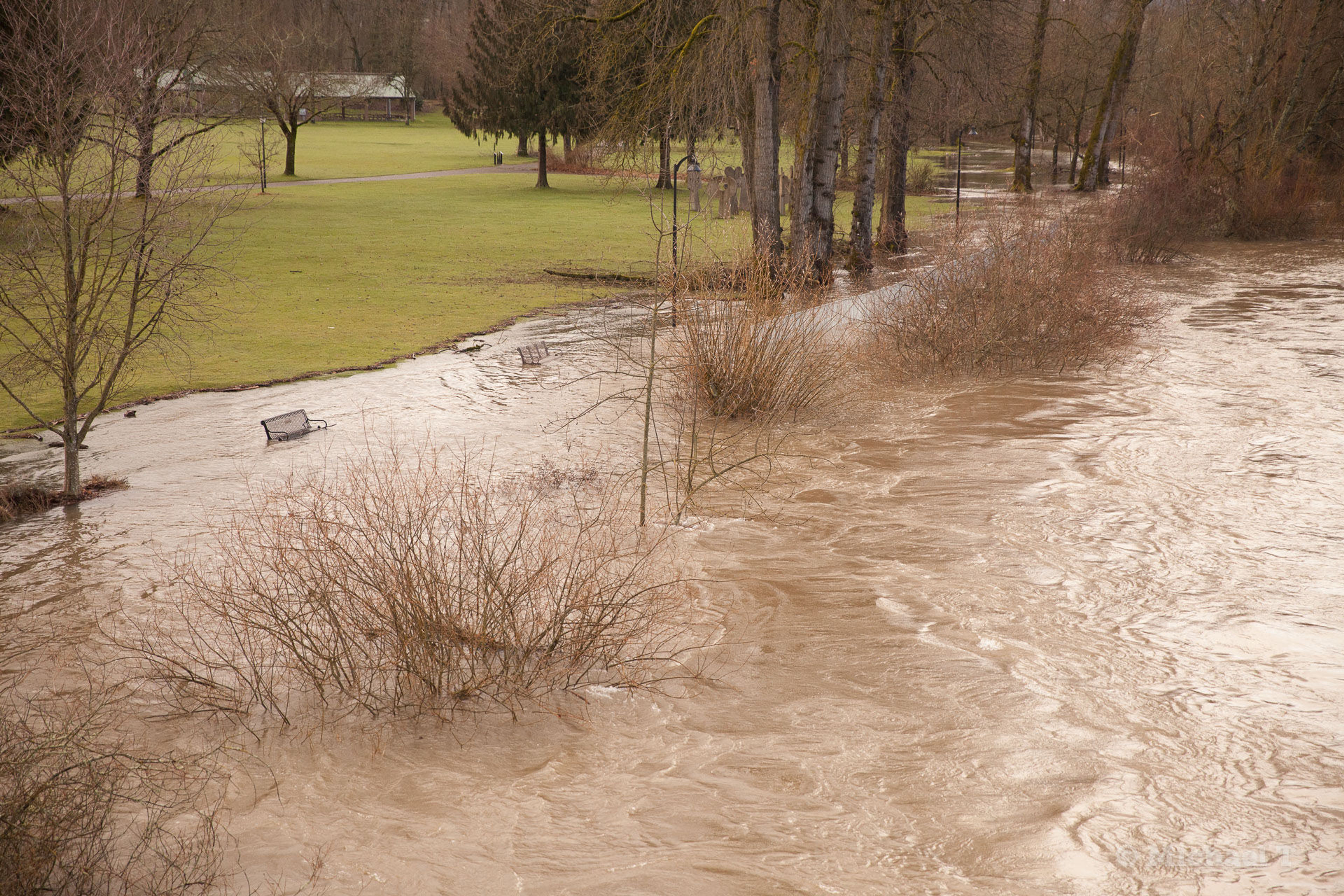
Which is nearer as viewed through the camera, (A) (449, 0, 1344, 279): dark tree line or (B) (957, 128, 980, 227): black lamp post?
(B) (957, 128, 980, 227): black lamp post

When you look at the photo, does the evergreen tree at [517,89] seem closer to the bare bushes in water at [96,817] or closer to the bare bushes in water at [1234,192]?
the bare bushes in water at [1234,192]

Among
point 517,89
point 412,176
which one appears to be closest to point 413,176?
point 412,176

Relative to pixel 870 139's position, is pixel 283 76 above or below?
above

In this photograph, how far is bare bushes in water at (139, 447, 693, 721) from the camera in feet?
18.1

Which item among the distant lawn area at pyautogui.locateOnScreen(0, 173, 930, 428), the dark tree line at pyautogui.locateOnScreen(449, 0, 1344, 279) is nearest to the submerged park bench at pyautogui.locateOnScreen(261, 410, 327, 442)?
the distant lawn area at pyautogui.locateOnScreen(0, 173, 930, 428)

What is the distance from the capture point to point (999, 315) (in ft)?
42.9

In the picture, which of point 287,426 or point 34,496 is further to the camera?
point 287,426

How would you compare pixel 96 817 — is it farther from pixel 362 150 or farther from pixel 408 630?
pixel 362 150

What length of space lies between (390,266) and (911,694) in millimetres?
18334

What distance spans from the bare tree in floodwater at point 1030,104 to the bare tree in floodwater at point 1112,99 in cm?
206

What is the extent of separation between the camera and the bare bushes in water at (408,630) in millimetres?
5512

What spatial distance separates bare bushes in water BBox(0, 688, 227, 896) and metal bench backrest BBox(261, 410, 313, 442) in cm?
529

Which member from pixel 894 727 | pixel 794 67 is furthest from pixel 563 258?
pixel 894 727

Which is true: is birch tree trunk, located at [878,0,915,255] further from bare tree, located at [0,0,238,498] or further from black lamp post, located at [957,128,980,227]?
bare tree, located at [0,0,238,498]
